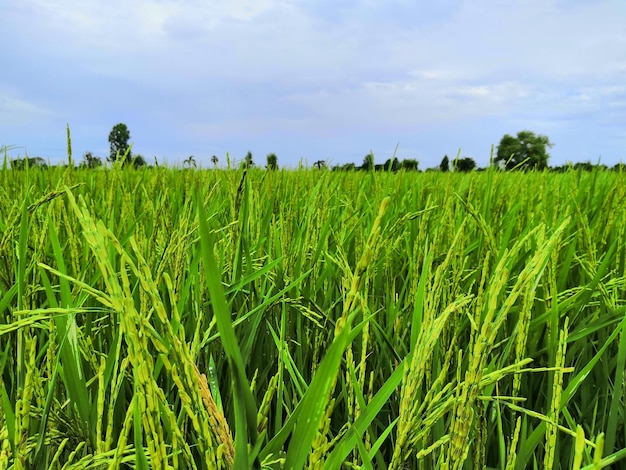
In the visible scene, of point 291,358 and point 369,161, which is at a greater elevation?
point 369,161

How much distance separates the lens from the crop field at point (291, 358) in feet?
1.11

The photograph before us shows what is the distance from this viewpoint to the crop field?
0.34 meters

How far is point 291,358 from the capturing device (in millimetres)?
883

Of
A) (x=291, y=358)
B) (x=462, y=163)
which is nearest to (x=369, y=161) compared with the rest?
(x=462, y=163)

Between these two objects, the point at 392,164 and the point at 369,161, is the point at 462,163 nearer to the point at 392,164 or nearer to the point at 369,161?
the point at 369,161

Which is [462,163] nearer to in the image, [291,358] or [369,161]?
[369,161]

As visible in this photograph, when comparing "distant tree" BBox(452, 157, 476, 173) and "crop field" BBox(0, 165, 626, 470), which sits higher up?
"distant tree" BBox(452, 157, 476, 173)

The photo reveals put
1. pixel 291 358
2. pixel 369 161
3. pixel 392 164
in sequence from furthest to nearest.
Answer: pixel 369 161
pixel 392 164
pixel 291 358

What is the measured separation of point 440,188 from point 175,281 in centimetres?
223

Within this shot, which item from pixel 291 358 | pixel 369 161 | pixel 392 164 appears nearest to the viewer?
pixel 291 358

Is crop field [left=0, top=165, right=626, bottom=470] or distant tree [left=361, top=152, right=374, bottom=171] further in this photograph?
distant tree [left=361, top=152, right=374, bottom=171]

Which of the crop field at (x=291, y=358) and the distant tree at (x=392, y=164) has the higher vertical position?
Answer: the distant tree at (x=392, y=164)

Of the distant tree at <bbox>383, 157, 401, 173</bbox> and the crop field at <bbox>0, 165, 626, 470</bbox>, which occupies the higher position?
the distant tree at <bbox>383, 157, 401, 173</bbox>

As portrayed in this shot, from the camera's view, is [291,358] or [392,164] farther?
[392,164]
